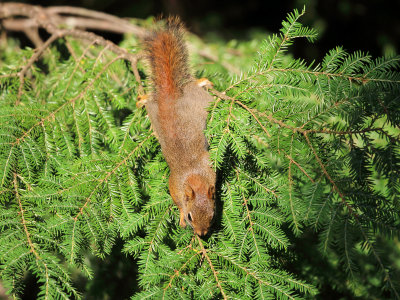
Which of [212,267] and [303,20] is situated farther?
[303,20]

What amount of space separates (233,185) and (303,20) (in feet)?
13.8

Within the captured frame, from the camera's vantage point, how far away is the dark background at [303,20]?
5.47 m

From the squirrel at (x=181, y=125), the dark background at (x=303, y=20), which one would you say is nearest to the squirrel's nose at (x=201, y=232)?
the squirrel at (x=181, y=125)

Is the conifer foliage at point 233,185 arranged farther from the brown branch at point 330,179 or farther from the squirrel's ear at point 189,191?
the squirrel's ear at point 189,191

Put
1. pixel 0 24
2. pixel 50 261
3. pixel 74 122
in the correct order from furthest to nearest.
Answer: pixel 0 24 < pixel 74 122 < pixel 50 261

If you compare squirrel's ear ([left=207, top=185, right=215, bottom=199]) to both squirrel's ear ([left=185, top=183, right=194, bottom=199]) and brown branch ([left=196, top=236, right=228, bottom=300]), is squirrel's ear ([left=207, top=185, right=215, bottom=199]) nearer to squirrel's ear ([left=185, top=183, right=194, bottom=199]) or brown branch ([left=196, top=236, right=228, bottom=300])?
squirrel's ear ([left=185, top=183, right=194, bottom=199])

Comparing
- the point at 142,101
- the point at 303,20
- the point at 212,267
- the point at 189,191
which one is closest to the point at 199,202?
the point at 189,191

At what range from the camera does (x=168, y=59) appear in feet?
6.99

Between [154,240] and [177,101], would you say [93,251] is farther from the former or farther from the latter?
[177,101]

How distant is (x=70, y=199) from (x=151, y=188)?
16.4 inches

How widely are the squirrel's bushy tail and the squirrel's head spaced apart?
1.75 ft

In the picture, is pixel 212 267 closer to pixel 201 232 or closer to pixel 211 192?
pixel 201 232

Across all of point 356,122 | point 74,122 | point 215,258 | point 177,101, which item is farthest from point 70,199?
point 356,122

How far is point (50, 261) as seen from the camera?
1.42m
